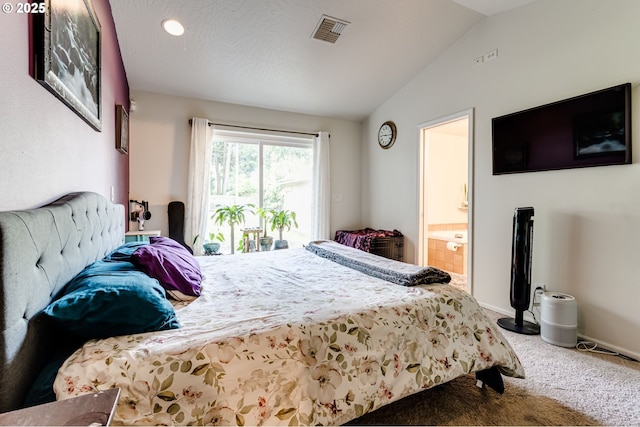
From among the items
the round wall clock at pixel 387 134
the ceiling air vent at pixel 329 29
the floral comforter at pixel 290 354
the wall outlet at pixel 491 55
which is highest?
the ceiling air vent at pixel 329 29

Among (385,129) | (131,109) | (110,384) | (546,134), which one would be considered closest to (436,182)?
(385,129)

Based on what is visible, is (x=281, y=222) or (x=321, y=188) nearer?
(x=281, y=222)

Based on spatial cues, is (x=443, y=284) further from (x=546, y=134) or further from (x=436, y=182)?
(x=436, y=182)

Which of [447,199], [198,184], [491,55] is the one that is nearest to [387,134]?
[447,199]

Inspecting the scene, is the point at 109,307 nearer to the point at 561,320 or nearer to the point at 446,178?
the point at 561,320

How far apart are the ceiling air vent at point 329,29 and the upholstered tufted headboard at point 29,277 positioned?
267cm

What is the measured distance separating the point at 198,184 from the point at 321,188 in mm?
1838

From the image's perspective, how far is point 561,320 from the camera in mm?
2254

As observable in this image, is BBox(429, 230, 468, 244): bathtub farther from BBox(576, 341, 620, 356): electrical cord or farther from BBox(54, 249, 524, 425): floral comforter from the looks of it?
BBox(54, 249, 524, 425): floral comforter

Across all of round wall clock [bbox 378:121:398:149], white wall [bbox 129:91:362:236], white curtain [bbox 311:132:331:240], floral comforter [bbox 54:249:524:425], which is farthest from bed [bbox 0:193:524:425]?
round wall clock [bbox 378:121:398:149]

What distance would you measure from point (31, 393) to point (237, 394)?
60 centimetres

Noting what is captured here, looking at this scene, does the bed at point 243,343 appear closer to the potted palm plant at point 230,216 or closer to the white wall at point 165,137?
the white wall at point 165,137

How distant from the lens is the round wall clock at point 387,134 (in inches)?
170

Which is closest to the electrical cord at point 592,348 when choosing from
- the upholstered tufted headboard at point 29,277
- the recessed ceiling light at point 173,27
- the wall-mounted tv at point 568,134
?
the wall-mounted tv at point 568,134
